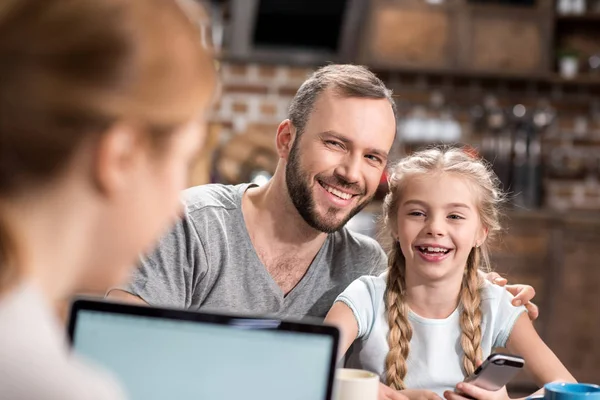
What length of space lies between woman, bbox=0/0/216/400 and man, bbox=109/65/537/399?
1091mm

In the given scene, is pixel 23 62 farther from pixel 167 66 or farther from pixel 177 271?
pixel 177 271

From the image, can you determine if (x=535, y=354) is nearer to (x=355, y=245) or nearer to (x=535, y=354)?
(x=535, y=354)

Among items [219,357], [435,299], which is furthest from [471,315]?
[219,357]

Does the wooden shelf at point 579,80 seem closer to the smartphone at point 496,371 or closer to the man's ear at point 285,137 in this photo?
the man's ear at point 285,137

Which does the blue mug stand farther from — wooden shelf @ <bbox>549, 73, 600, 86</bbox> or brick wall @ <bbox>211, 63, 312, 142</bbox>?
wooden shelf @ <bbox>549, 73, 600, 86</bbox>

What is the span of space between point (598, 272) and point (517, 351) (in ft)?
9.83

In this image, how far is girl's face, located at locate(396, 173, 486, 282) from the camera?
161 cm

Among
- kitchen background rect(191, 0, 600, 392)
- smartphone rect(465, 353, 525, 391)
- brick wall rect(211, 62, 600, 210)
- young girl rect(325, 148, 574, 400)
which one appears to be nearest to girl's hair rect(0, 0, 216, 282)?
smartphone rect(465, 353, 525, 391)

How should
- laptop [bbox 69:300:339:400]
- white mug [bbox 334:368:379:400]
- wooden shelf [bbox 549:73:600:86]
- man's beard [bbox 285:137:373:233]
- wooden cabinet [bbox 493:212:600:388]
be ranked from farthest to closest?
wooden shelf [bbox 549:73:600:86] < wooden cabinet [bbox 493:212:600:388] < man's beard [bbox 285:137:373:233] < white mug [bbox 334:368:379:400] < laptop [bbox 69:300:339:400]

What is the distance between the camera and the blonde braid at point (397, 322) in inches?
59.9

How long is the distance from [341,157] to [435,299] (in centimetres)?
37

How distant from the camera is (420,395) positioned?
129 centimetres

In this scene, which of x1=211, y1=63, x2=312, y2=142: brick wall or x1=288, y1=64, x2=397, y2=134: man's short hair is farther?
x1=211, y1=63, x2=312, y2=142: brick wall

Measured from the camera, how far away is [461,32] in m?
4.68
